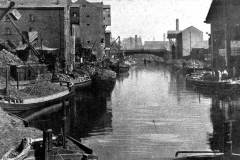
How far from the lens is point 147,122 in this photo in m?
31.3

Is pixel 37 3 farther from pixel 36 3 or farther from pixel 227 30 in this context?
pixel 227 30

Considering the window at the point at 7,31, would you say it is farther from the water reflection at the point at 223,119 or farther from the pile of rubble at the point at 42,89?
the water reflection at the point at 223,119

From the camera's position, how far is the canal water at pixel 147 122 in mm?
23281

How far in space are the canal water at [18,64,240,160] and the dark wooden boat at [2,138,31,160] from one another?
4.15 metres

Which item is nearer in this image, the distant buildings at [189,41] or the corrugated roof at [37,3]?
the corrugated roof at [37,3]

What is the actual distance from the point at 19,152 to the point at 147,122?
47.1 feet

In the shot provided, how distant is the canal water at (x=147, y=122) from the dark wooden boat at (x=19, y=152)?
415 cm

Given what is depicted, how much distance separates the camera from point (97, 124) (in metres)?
31.2

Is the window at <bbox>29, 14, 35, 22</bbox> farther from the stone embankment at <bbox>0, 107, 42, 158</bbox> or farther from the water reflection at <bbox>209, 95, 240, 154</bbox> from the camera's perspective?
the stone embankment at <bbox>0, 107, 42, 158</bbox>

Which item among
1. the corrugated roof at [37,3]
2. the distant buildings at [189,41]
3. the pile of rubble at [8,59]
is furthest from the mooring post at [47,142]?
the distant buildings at [189,41]

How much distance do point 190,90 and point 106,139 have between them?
32.7 metres

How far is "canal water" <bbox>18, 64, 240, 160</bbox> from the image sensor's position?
76.4 feet

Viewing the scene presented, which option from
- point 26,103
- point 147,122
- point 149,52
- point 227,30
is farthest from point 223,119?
point 149,52

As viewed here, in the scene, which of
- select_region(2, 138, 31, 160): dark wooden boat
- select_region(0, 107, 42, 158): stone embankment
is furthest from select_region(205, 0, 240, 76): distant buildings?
select_region(2, 138, 31, 160): dark wooden boat
